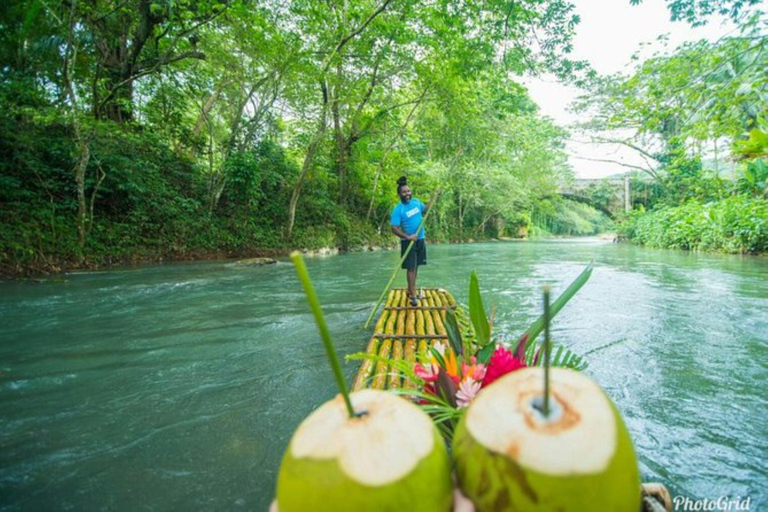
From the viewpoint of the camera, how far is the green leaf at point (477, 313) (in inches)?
45.4

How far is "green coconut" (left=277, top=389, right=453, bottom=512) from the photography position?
438 millimetres

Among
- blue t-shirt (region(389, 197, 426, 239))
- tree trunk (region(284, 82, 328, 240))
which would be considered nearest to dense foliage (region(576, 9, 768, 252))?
blue t-shirt (region(389, 197, 426, 239))

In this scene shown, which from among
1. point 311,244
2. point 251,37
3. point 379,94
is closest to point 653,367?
point 251,37

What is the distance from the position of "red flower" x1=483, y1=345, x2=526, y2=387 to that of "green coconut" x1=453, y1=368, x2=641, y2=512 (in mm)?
471

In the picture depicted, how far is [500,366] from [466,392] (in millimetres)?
111

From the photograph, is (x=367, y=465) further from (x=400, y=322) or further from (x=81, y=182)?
(x=81, y=182)

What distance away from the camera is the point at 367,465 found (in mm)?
452

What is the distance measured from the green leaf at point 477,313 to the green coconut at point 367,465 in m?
0.67

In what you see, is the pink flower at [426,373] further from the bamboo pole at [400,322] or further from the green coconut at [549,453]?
the bamboo pole at [400,322]

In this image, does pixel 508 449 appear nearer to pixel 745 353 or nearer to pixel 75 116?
pixel 745 353

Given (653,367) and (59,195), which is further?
(59,195)

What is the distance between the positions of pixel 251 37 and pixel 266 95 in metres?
2.59

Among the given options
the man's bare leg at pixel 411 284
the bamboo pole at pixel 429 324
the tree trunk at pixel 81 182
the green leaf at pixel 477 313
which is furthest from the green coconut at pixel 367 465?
the tree trunk at pixel 81 182

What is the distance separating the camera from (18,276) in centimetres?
629
